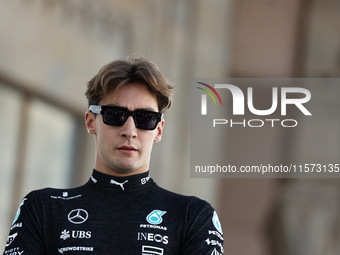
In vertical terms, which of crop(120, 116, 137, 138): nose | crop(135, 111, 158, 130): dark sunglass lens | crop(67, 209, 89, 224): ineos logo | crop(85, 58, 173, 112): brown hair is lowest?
crop(67, 209, 89, 224): ineos logo

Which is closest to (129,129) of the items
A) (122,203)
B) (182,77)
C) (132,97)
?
(132,97)

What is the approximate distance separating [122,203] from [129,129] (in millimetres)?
296

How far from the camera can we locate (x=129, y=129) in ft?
5.75

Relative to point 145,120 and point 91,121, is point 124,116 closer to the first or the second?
point 145,120

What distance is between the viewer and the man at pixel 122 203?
1.61 meters

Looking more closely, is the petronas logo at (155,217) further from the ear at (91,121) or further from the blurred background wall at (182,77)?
the blurred background wall at (182,77)

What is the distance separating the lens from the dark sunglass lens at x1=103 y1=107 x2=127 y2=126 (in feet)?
5.83

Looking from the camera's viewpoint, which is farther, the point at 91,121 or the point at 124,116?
the point at 91,121

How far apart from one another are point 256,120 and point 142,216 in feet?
10.4

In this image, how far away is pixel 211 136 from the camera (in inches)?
183

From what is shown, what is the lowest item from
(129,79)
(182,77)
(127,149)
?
(127,149)

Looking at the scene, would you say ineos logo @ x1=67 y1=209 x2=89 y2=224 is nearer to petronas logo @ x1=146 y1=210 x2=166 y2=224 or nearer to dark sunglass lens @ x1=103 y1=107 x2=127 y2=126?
petronas logo @ x1=146 y1=210 x2=166 y2=224

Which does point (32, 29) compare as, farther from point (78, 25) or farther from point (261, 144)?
point (261, 144)

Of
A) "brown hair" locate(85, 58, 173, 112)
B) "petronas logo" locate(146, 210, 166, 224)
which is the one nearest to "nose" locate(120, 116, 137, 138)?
"brown hair" locate(85, 58, 173, 112)
